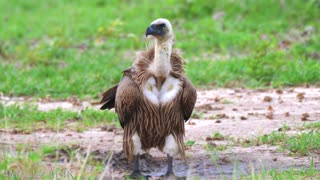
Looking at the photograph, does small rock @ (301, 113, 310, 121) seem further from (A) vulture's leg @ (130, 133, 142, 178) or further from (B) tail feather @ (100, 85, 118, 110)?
(A) vulture's leg @ (130, 133, 142, 178)

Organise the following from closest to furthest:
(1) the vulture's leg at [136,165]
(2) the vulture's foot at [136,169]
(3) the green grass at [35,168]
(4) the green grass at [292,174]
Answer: (3) the green grass at [35,168]
(4) the green grass at [292,174]
(2) the vulture's foot at [136,169]
(1) the vulture's leg at [136,165]

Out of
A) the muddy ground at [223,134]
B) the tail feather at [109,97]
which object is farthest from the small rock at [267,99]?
the tail feather at [109,97]

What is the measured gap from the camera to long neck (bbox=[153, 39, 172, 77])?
7113mm

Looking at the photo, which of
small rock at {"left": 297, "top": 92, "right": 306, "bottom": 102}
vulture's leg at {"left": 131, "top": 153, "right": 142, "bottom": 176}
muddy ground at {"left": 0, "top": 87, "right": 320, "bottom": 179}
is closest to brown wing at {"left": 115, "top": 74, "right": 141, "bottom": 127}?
vulture's leg at {"left": 131, "top": 153, "right": 142, "bottom": 176}

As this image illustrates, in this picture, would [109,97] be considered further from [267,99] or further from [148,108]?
[267,99]

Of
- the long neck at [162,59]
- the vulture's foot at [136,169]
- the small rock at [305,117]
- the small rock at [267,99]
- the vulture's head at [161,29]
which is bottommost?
the vulture's foot at [136,169]

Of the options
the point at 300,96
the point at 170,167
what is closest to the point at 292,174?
the point at 170,167

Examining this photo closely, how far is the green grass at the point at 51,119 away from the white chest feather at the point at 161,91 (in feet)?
6.77

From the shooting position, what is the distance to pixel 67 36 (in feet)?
45.4

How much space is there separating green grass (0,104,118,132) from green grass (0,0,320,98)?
3.90 ft

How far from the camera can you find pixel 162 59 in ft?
23.4

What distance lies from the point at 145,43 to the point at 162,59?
332 cm

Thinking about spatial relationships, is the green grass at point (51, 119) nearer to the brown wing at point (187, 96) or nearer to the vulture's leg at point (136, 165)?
the vulture's leg at point (136, 165)

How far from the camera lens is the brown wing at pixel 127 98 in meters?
7.07
